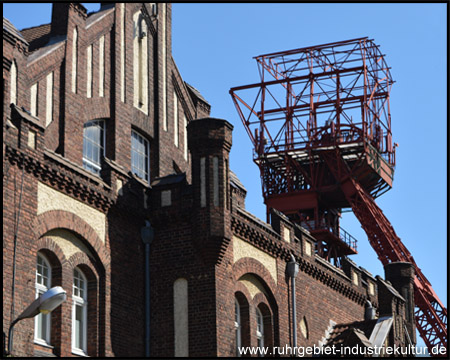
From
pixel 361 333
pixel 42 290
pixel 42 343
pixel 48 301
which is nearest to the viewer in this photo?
pixel 48 301

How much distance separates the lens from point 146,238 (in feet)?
83.3

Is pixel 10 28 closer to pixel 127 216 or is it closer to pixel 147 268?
pixel 127 216

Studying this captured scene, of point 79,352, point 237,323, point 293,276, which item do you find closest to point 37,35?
point 237,323

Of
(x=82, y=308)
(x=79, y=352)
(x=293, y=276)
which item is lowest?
(x=79, y=352)

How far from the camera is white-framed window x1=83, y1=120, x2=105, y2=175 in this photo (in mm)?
27094

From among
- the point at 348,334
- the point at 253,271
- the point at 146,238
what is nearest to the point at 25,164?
the point at 146,238

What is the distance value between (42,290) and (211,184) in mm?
5491

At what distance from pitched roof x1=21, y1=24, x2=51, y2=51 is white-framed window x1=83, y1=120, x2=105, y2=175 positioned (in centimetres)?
275

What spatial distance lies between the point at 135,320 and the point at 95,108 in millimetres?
6424

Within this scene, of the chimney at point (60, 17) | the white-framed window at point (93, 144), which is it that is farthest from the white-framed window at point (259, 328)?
the chimney at point (60, 17)

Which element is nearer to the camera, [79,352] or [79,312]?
[79,352]

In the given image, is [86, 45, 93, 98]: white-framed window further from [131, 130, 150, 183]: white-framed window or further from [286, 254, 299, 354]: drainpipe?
[286, 254, 299, 354]: drainpipe

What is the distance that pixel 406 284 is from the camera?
38250mm

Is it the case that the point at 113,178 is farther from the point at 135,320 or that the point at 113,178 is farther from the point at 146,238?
the point at 135,320
